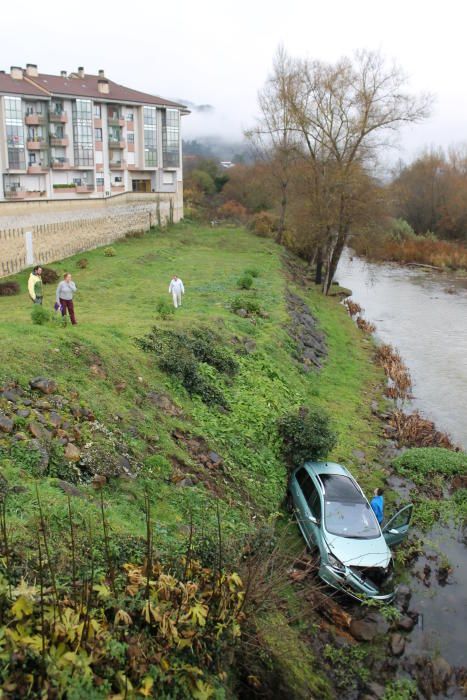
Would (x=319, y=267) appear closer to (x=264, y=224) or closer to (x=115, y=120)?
(x=264, y=224)

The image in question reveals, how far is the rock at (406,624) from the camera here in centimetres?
1030

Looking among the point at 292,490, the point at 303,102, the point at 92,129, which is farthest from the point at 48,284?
the point at 92,129

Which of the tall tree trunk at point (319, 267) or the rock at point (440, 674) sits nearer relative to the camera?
the rock at point (440, 674)

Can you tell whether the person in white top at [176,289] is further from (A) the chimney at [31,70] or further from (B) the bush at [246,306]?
(A) the chimney at [31,70]

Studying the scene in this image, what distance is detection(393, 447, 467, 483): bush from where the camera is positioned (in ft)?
51.0

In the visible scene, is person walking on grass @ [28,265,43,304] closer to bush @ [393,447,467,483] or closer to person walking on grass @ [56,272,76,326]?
person walking on grass @ [56,272,76,326]

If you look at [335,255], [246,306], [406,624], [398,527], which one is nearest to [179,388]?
[398,527]

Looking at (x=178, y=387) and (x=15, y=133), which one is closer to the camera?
(x=178, y=387)

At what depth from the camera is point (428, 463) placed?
1577cm

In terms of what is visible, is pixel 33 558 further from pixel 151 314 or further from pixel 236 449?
pixel 151 314

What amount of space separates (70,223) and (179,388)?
75.5 feet

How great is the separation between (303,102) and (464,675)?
3567 cm

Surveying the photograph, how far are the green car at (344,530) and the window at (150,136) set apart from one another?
150 ft

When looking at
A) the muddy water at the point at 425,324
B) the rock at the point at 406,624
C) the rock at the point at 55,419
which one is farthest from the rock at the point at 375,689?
the muddy water at the point at 425,324
